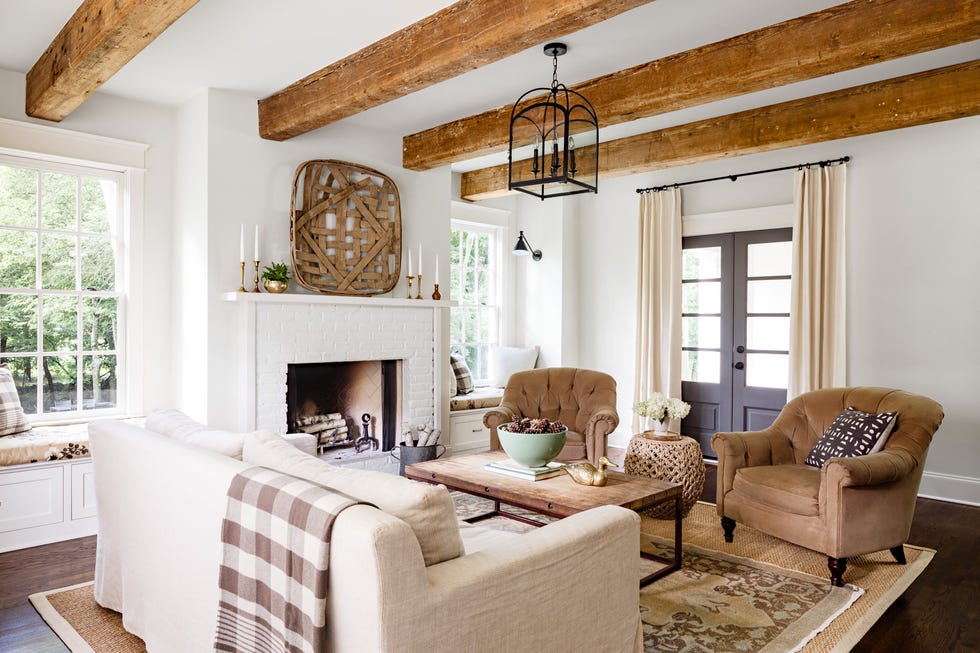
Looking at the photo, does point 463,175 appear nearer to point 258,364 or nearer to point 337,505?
point 258,364

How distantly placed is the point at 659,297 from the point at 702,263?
48cm

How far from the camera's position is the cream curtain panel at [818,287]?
4.91 meters

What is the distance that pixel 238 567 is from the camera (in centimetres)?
175

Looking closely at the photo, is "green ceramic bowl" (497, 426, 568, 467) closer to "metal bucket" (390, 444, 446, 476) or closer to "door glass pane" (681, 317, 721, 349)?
"metal bucket" (390, 444, 446, 476)

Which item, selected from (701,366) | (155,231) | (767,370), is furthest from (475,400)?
(155,231)

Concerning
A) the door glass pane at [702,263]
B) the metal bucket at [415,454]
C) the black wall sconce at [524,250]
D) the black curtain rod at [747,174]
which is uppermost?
the black curtain rod at [747,174]

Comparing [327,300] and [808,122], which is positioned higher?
[808,122]

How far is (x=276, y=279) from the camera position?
14.0ft

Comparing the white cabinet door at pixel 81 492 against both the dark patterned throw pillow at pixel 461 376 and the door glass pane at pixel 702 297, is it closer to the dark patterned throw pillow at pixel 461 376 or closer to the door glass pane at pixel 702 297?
the dark patterned throw pillow at pixel 461 376

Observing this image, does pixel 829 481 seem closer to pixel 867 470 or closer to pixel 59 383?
pixel 867 470

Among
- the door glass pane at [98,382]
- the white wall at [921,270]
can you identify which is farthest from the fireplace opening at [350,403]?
the white wall at [921,270]

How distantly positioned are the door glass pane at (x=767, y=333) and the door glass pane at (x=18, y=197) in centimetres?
530

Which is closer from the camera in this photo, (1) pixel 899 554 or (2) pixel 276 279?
(1) pixel 899 554

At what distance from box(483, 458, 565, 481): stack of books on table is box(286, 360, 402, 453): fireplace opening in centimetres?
185
